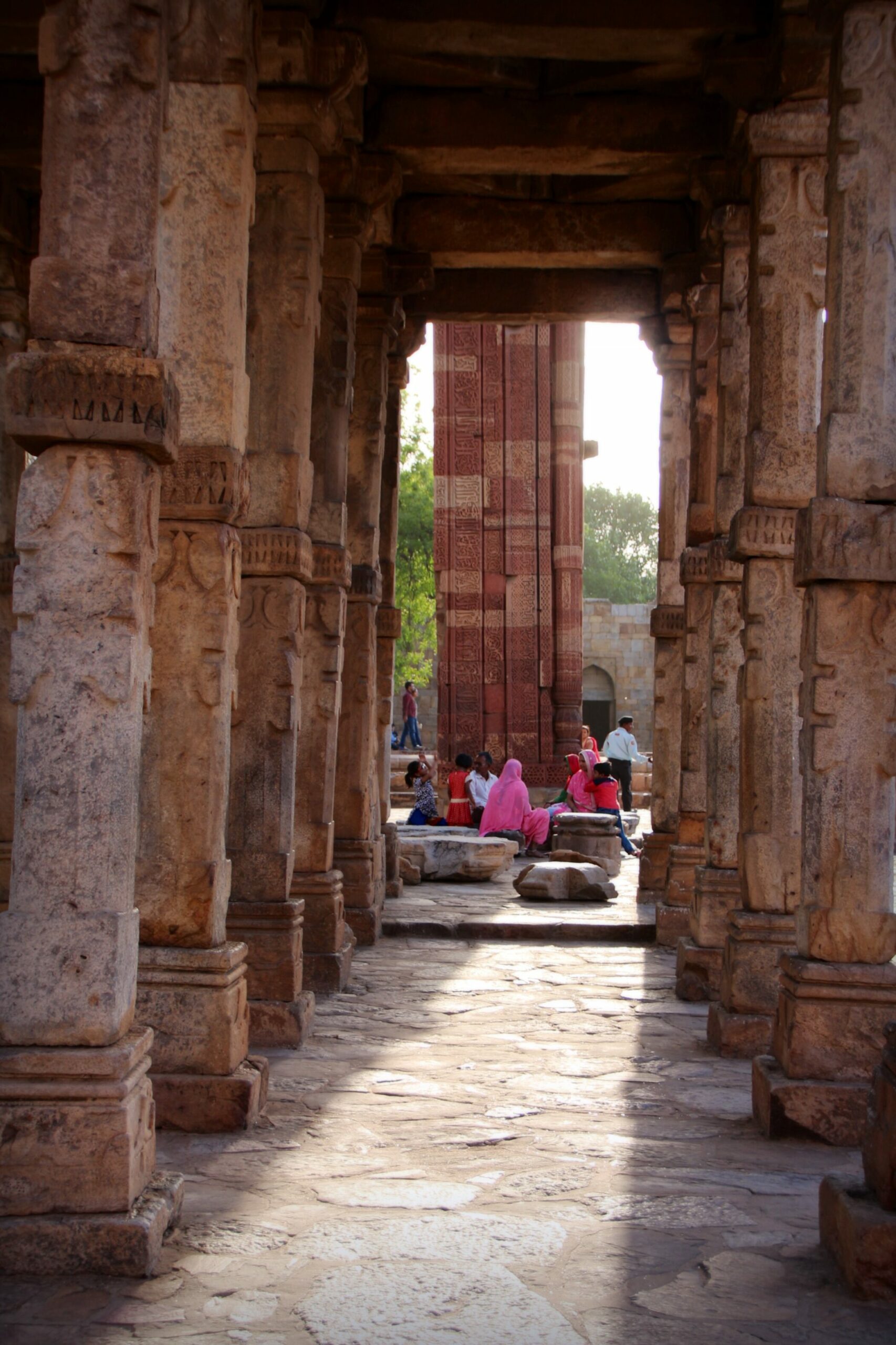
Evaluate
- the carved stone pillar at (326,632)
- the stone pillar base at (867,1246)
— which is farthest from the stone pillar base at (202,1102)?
the carved stone pillar at (326,632)

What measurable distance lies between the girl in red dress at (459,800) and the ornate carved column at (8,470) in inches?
303

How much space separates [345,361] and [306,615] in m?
1.50

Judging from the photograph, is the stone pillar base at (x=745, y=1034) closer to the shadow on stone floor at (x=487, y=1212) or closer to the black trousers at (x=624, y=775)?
the shadow on stone floor at (x=487, y=1212)

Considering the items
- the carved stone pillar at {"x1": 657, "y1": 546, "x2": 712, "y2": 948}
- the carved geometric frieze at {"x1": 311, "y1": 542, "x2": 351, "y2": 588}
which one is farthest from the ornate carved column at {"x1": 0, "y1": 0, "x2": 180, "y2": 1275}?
the carved stone pillar at {"x1": 657, "y1": 546, "x2": 712, "y2": 948}

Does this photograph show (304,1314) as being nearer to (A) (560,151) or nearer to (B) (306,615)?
(B) (306,615)

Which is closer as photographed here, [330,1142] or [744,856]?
[330,1142]

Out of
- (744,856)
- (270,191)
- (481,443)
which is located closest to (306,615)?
(270,191)

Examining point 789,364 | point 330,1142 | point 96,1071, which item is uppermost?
point 789,364

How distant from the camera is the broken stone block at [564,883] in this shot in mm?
12180

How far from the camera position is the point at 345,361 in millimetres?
8344

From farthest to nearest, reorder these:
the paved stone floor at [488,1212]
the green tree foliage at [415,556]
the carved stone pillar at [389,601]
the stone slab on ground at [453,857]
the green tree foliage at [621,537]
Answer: the green tree foliage at [621,537]
the green tree foliage at [415,556]
the stone slab on ground at [453,857]
the carved stone pillar at [389,601]
the paved stone floor at [488,1212]

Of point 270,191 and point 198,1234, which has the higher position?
point 270,191

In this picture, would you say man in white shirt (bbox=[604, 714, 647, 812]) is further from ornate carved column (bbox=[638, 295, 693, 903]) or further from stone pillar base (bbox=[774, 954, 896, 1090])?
stone pillar base (bbox=[774, 954, 896, 1090])

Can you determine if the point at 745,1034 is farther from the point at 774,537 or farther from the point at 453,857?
the point at 453,857
